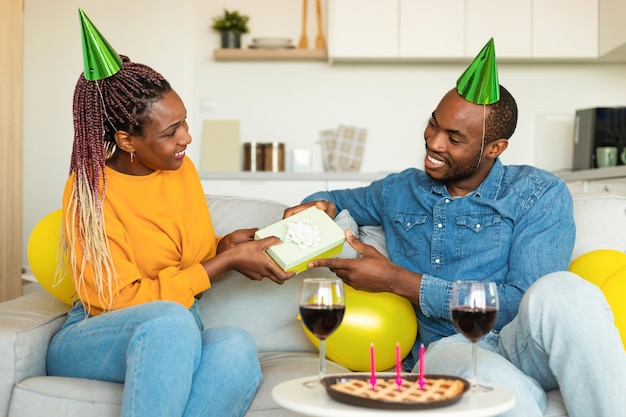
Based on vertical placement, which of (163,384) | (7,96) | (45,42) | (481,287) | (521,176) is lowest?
(163,384)

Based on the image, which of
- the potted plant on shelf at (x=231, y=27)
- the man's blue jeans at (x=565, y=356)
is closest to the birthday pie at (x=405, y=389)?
the man's blue jeans at (x=565, y=356)

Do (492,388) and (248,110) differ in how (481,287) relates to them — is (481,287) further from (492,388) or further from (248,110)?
(248,110)

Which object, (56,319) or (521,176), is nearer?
(56,319)

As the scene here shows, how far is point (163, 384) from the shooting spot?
1800 millimetres

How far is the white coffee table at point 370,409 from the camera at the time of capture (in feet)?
4.45

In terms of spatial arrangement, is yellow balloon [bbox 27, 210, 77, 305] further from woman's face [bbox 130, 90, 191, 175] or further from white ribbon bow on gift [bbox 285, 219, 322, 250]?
white ribbon bow on gift [bbox 285, 219, 322, 250]

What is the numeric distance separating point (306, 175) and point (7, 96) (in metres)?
1.85

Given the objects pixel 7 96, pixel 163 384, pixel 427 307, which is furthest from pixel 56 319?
pixel 7 96

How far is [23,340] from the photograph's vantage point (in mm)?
2039

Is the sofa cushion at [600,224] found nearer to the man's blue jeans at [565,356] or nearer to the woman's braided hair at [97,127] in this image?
the man's blue jeans at [565,356]

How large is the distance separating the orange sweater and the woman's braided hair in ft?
0.11

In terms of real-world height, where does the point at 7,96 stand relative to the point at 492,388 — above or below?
above

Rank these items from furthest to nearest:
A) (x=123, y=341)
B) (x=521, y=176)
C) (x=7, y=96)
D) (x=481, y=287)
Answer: (x=7, y=96) < (x=521, y=176) < (x=123, y=341) < (x=481, y=287)

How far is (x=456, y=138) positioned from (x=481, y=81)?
17 centimetres
